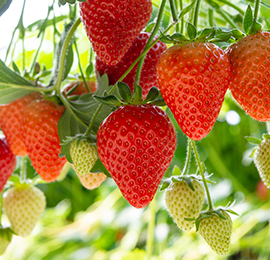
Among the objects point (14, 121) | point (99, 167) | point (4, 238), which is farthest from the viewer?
point (4, 238)

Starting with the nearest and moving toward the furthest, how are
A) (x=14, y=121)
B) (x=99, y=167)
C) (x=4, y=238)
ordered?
(x=99, y=167) < (x=14, y=121) < (x=4, y=238)

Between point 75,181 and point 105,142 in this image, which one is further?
point 75,181

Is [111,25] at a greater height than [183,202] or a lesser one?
greater

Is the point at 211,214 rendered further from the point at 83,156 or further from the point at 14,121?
the point at 14,121

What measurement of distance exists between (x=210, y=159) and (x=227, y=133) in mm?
177

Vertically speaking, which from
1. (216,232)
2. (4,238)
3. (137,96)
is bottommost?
(4,238)

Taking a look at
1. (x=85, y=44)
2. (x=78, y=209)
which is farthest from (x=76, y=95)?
(x=78, y=209)

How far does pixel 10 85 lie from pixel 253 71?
37cm

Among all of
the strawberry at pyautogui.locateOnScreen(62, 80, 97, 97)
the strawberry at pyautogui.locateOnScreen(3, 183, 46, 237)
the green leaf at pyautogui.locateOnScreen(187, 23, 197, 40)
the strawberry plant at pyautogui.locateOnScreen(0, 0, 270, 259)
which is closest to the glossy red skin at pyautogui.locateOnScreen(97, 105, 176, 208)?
the strawberry plant at pyautogui.locateOnScreen(0, 0, 270, 259)

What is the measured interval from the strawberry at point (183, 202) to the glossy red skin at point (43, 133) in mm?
208

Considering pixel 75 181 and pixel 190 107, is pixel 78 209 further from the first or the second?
pixel 190 107

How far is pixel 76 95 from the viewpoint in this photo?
66 centimetres

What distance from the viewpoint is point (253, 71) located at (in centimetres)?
45

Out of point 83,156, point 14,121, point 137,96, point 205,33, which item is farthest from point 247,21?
point 14,121
